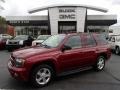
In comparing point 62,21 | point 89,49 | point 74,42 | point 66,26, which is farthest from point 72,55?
point 66,26

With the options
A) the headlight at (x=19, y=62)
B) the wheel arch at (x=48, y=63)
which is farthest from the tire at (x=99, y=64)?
the headlight at (x=19, y=62)

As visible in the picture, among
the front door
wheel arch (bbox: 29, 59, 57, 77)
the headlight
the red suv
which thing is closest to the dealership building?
the red suv

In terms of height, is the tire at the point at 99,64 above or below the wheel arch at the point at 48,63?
below

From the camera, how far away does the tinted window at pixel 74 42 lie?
25.2ft

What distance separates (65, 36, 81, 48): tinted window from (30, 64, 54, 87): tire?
1246 millimetres

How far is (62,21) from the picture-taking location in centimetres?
3569

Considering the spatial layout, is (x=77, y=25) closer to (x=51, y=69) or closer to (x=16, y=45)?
(x=16, y=45)

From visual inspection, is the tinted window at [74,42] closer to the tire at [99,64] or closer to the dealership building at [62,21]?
the tire at [99,64]

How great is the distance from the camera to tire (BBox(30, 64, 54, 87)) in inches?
257

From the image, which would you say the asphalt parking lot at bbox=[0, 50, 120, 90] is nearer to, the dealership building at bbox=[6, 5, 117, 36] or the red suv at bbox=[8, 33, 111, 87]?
the red suv at bbox=[8, 33, 111, 87]

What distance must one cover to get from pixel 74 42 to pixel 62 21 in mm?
28075

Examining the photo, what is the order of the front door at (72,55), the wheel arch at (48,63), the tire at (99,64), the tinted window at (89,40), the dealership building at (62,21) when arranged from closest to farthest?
Answer: the wheel arch at (48,63)
the front door at (72,55)
the tinted window at (89,40)
the tire at (99,64)
the dealership building at (62,21)

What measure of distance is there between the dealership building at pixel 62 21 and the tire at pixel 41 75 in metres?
26.1

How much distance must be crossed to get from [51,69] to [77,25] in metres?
28.6
